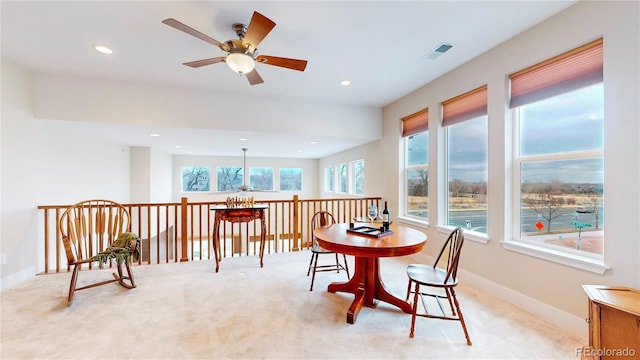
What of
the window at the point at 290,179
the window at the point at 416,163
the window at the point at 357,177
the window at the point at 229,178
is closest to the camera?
the window at the point at 416,163

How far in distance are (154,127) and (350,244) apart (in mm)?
3490

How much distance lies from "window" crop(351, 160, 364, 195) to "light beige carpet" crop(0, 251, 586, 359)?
3.39m

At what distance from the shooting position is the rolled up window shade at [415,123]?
12.9 ft

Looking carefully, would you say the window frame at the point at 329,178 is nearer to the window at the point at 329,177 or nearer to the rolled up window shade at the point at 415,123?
the window at the point at 329,177

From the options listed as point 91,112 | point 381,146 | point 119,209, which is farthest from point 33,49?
point 381,146

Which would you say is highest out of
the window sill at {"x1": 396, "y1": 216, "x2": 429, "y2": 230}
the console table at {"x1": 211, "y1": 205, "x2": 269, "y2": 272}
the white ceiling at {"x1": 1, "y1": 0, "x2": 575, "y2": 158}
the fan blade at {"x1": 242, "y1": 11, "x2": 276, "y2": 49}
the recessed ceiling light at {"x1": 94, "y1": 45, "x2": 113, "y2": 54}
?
the white ceiling at {"x1": 1, "y1": 0, "x2": 575, "y2": 158}

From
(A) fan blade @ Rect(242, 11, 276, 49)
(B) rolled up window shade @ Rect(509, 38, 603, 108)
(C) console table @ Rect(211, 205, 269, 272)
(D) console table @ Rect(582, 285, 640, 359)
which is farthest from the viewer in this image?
(C) console table @ Rect(211, 205, 269, 272)

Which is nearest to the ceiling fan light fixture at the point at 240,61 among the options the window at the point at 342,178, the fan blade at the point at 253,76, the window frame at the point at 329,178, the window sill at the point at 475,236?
the fan blade at the point at 253,76

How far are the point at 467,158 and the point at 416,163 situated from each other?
100 centimetres

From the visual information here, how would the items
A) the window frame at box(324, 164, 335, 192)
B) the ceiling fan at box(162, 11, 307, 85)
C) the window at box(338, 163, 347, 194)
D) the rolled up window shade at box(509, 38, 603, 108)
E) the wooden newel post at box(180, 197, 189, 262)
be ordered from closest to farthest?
the ceiling fan at box(162, 11, 307, 85) → the rolled up window shade at box(509, 38, 603, 108) → the wooden newel post at box(180, 197, 189, 262) → the window at box(338, 163, 347, 194) → the window frame at box(324, 164, 335, 192)

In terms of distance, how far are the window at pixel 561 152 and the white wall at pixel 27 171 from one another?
552 cm

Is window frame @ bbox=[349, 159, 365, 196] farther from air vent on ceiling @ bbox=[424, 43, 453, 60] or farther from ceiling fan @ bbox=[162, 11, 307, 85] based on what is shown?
ceiling fan @ bbox=[162, 11, 307, 85]

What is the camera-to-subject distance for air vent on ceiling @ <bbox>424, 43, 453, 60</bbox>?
2.73 m

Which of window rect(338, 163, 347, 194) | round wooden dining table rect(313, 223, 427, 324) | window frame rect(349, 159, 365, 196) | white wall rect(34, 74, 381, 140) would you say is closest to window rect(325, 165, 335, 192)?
window rect(338, 163, 347, 194)
